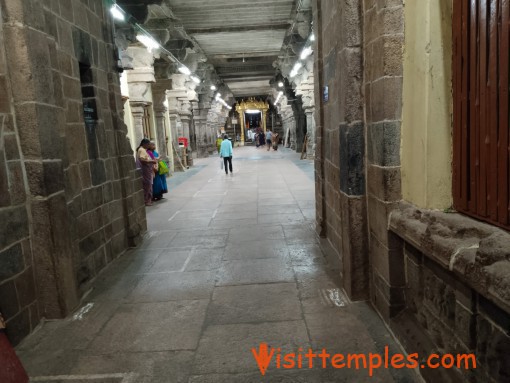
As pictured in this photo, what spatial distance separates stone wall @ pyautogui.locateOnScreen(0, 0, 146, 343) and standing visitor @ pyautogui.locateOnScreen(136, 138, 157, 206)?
316cm

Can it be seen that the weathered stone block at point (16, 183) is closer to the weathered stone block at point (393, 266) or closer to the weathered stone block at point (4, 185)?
the weathered stone block at point (4, 185)

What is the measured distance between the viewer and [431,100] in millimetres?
2033

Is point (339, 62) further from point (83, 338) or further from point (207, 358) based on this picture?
point (83, 338)

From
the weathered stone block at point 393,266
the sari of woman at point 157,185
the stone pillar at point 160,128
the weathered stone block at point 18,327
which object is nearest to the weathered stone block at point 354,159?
the weathered stone block at point 393,266

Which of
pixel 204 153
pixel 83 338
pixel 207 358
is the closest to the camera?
pixel 207 358

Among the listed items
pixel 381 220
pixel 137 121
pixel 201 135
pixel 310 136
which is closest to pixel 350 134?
pixel 381 220

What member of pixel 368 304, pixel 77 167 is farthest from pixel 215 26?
pixel 368 304

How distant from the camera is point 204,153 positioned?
2123cm

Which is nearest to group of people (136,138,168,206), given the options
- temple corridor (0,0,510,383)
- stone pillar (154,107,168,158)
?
temple corridor (0,0,510,383)

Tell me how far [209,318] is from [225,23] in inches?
334

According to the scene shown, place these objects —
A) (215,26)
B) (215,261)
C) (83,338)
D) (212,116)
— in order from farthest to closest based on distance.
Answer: (212,116), (215,26), (215,261), (83,338)

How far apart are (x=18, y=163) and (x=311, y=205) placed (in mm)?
4838

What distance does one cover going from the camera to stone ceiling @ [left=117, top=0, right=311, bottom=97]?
305 inches

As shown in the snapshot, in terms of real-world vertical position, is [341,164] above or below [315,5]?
below
